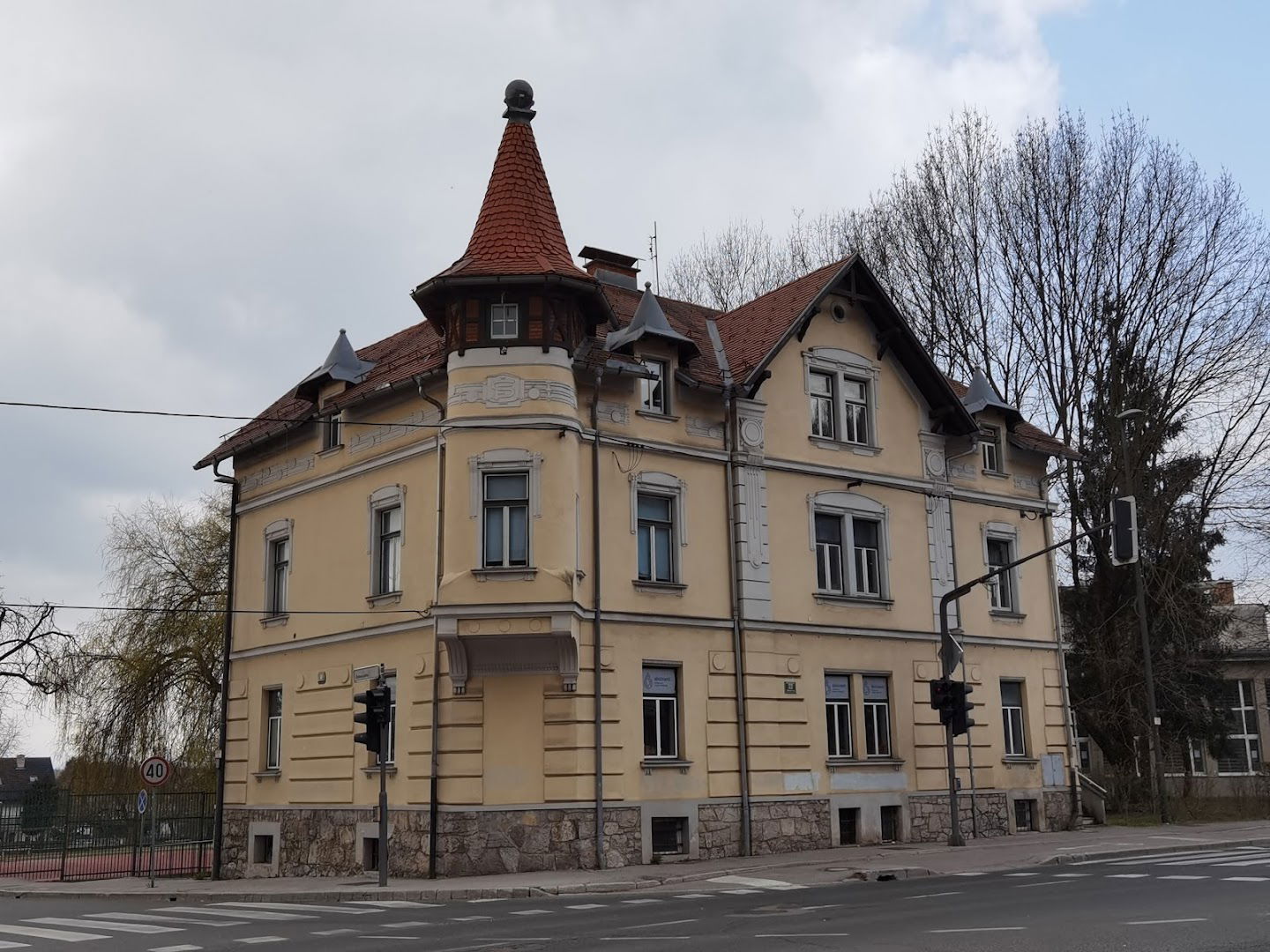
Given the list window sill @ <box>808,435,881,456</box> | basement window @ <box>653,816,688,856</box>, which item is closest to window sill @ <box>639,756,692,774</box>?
basement window @ <box>653,816,688,856</box>

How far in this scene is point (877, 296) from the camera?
30.4m

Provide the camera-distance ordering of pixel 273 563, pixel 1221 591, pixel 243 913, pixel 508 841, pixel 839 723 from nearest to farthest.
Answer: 1. pixel 243 913
2. pixel 508 841
3. pixel 839 723
4. pixel 273 563
5. pixel 1221 591

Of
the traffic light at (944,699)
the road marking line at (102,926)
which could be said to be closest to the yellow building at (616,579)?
the traffic light at (944,699)

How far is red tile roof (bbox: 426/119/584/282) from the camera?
24.9 m

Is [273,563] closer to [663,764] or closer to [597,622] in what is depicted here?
[597,622]

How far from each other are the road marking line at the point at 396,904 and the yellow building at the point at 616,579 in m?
2.62

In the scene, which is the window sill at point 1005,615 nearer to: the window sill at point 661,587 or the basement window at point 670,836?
the window sill at point 661,587

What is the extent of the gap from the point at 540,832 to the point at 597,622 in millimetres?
3908

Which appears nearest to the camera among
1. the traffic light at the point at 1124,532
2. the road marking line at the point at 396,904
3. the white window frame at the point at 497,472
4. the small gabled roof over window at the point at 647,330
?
the road marking line at the point at 396,904

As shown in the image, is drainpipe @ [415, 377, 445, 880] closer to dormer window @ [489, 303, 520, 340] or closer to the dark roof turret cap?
dormer window @ [489, 303, 520, 340]

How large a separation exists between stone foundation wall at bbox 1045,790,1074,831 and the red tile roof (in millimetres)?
17042

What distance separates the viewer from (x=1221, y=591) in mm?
41375

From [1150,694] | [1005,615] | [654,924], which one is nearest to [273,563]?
[1005,615]

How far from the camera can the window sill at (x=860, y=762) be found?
2759 cm
